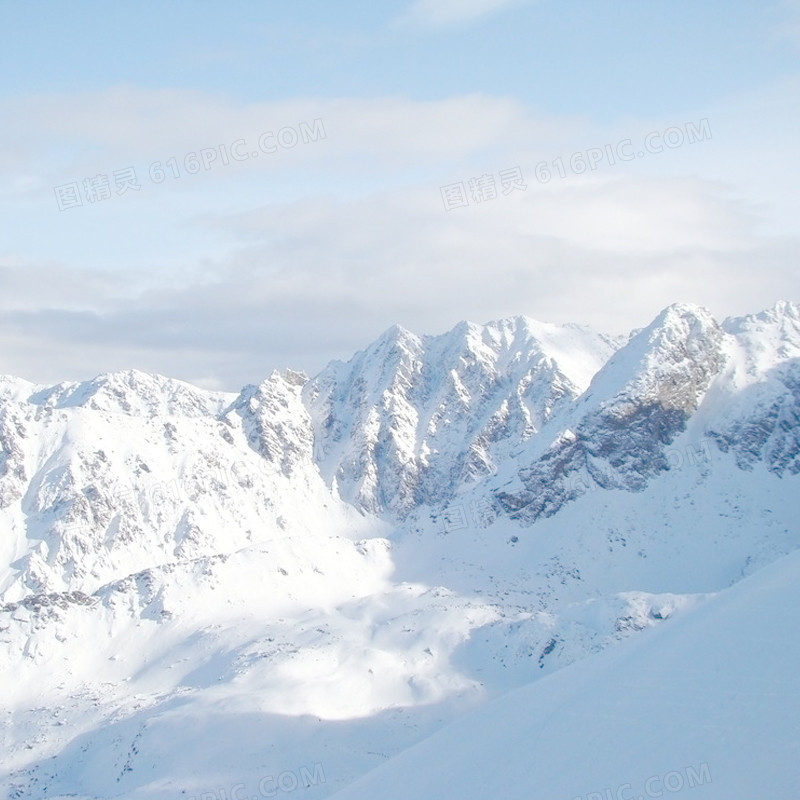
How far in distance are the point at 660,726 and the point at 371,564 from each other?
107 m

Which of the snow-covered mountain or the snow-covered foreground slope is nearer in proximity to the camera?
the snow-covered foreground slope

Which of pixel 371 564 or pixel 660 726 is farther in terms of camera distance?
pixel 371 564

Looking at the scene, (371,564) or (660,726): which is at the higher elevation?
(660,726)

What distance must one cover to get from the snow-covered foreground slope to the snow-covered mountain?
0.62ft

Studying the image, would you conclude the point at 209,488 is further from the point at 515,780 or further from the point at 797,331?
the point at 515,780

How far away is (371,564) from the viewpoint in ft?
408

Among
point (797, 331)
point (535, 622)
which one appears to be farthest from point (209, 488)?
point (797, 331)

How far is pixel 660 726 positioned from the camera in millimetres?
18734

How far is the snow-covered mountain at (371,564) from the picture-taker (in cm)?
7356

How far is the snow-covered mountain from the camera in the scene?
241ft

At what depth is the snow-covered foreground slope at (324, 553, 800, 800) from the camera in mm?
16562

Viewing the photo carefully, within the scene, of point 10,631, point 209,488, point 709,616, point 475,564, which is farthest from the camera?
point 209,488

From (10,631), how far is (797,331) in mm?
129227

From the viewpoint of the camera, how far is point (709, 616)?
2366 centimetres
